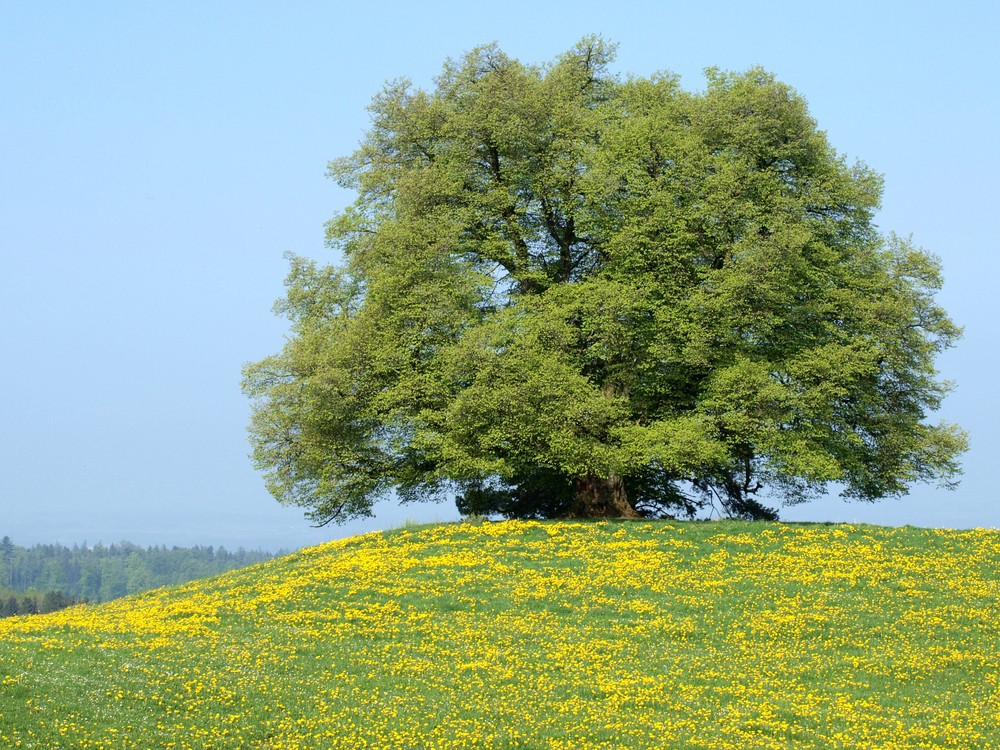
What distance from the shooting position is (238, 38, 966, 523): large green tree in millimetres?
43219

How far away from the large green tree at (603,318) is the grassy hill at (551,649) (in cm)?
508

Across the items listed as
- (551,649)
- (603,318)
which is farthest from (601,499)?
(551,649)

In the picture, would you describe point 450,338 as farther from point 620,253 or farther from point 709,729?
point 709,729

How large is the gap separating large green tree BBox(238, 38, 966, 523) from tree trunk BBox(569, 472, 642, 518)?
10 centimetres

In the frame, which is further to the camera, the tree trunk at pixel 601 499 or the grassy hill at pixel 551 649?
the tree trunk at pixel 601 499

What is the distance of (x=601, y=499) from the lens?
47.0 metres

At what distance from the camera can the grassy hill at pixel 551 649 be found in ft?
73.3

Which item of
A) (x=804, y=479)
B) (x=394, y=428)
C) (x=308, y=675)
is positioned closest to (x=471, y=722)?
(x=308, y=675)

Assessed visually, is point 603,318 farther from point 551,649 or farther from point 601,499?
point 551,649

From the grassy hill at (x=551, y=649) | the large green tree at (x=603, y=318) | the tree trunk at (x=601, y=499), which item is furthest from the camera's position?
the tree trunk at (x=601, y=499)

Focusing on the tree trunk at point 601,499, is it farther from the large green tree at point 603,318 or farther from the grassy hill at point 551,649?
the grassy hill at point 551,649

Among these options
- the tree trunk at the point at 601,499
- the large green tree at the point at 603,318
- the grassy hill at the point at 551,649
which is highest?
the large green tree at the point at 603,318

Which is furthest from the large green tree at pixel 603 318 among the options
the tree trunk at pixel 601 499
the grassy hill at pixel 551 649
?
the grassy hill at pixel 551 649

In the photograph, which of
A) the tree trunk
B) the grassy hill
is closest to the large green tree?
the tree trunk
